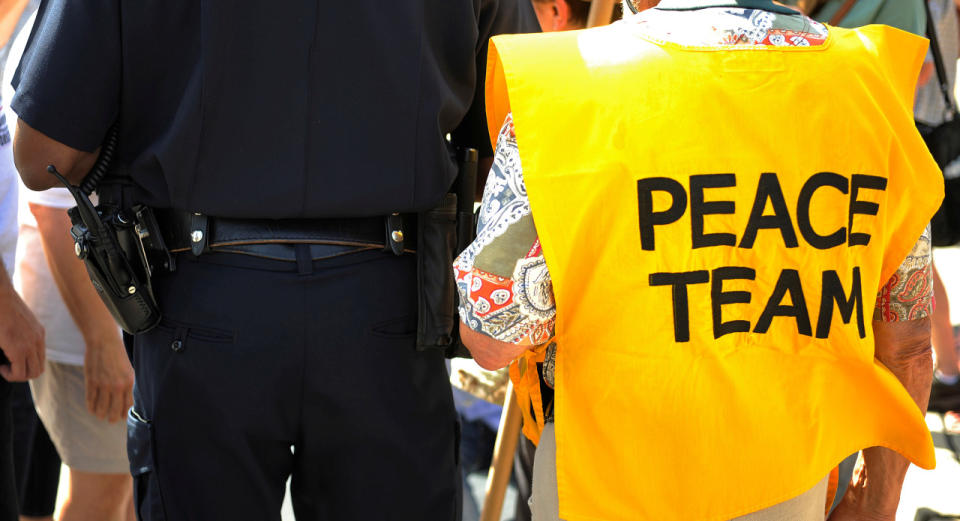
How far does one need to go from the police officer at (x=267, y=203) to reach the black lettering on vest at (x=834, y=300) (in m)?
0.75

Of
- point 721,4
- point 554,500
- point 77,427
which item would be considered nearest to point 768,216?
point 721,4

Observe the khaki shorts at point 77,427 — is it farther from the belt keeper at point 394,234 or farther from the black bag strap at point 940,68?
the black bag strap at point 940,68

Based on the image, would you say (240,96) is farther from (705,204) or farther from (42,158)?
(705,204)

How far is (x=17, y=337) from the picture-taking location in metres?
2.25

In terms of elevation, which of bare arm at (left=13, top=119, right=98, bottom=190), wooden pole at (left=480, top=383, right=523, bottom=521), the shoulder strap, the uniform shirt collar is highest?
the shoulder strap

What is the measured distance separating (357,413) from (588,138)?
2.44 feet

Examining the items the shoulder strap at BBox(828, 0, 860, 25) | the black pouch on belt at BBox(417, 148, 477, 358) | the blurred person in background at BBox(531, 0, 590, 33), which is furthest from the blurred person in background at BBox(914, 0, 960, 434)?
the black pouch on belt at BBox(417, 148, 477, 358)

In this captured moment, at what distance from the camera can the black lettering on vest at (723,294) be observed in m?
1.51

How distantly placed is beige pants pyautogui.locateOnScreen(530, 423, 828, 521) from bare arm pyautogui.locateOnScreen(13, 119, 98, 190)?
3.23 ft

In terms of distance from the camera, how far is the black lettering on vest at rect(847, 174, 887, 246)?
1.53m

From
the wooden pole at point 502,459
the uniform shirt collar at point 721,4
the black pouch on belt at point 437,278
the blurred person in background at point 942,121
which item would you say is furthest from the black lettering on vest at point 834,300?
the blurred person in background at point 942,121

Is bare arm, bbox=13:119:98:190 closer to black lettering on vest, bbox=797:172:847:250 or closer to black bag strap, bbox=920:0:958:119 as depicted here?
black lettering on vest, bbox=797:172:847:250

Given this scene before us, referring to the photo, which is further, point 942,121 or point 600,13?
point 942,121

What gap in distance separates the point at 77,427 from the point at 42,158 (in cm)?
97
